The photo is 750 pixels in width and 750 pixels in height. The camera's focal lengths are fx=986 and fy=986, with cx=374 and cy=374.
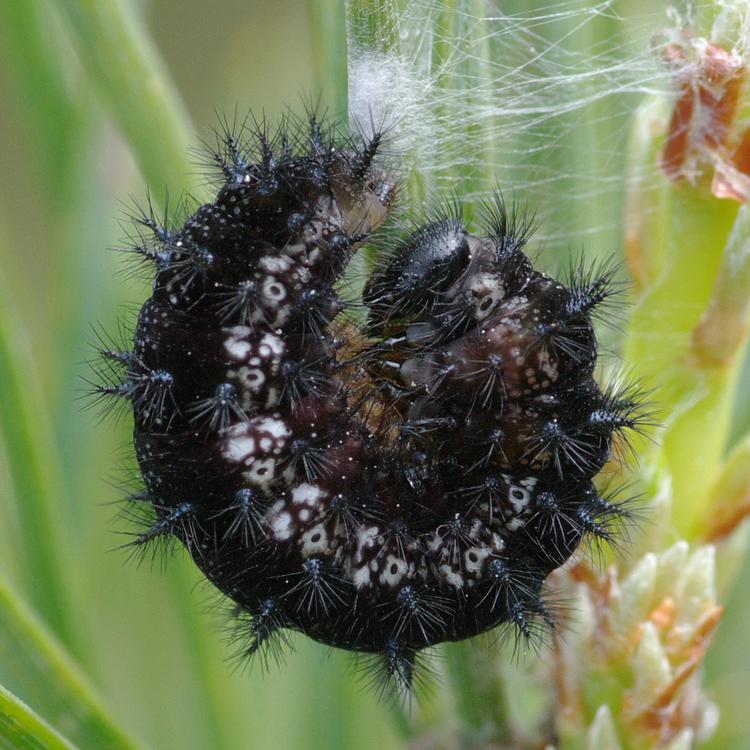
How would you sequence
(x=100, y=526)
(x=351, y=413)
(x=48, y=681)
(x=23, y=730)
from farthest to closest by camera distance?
(x=100, y=526) < (x=351, y=413) < (x=48, y=681) < (x=23, y=730)

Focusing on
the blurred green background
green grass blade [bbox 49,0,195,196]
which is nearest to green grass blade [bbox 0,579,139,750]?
the blurred green background

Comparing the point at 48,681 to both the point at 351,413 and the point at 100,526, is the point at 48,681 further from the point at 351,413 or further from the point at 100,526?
the point at 100,526

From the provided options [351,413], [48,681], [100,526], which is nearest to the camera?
[48,681]

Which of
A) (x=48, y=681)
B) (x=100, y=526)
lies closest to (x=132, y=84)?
(x=48, y=681)

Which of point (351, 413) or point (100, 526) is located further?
point (100, 526)

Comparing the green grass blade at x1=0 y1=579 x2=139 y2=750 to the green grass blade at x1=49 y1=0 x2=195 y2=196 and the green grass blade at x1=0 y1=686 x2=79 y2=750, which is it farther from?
the green grass blade at x1=49 y1=0 x2=195 y2=196

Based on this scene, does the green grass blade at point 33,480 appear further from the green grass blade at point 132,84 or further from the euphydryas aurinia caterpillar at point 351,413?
the green grass blade at point 132,84

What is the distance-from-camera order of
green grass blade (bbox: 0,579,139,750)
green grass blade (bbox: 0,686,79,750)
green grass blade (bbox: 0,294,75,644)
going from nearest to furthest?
green grass blade (bbox: 0,686,79,750) < green grass blade (bbox: 0,579,139,750) < green grass blade (bbox: 0,294,75,644)
